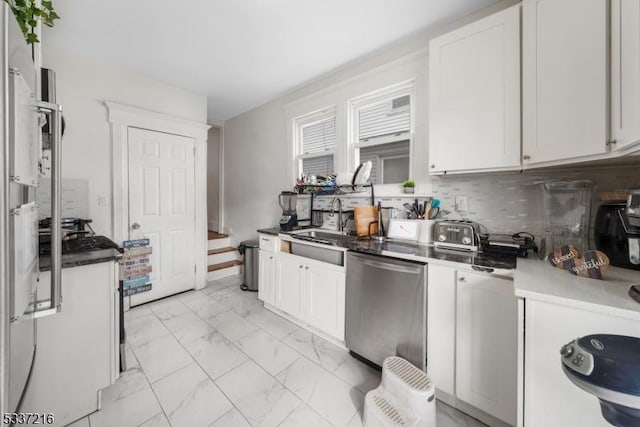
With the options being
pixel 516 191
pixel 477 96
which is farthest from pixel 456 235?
pixel 477 96

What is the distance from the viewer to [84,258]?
1.31m

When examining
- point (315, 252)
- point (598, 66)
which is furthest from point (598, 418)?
point (315, 252)

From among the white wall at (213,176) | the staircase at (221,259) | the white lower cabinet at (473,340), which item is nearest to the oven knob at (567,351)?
the white lower cabinet at (473,340)

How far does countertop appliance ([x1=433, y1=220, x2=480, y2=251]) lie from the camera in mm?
1663

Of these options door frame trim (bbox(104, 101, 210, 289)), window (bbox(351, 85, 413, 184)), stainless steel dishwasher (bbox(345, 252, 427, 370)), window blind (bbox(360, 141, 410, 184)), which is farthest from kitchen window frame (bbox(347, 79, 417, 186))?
door frame trim (bbox(104, 101, 210, 289))

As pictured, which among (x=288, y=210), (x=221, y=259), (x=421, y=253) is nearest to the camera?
(x=421, y=253)

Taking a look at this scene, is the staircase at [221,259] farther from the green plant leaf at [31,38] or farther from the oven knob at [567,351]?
the oven knob at [567,351]

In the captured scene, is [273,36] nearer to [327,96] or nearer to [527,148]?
[327,96]

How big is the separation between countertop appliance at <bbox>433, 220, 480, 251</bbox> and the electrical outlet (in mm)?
130

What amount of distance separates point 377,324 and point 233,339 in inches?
51.7

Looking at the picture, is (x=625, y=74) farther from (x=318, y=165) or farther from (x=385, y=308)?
(x=318, y=165)

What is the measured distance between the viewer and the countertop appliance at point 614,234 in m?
1.19

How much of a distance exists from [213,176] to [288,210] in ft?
8.87

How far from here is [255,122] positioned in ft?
12.5
